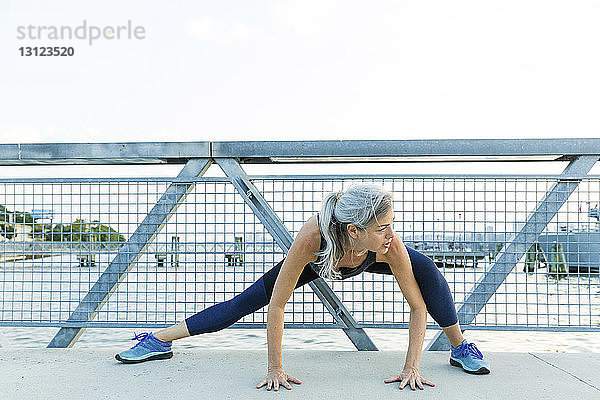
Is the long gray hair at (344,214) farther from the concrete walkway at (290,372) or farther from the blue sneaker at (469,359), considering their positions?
the blue sneaker at (469,359)

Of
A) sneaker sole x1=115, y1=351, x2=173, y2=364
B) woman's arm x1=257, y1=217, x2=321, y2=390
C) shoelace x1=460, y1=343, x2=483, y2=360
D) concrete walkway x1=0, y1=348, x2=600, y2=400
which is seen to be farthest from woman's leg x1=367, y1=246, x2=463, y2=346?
sneaker sole x1=115, y1=351, x2=173, y2=364

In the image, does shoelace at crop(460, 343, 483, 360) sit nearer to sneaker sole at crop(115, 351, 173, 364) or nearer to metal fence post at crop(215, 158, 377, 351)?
metal fence post at crop(215, 158, 377, 351)

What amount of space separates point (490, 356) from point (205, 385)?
4.75ft

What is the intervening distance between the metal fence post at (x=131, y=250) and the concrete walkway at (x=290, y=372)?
242mm

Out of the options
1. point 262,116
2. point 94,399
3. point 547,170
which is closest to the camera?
point 94,399

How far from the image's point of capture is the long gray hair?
2346 millimetres

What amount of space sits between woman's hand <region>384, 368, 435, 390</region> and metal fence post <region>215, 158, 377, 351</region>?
0.67 m

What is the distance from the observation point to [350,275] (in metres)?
2.64

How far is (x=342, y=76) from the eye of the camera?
9.01 meters

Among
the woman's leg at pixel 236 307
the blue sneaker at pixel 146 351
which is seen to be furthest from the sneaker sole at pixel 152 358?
the woman's leg at pixel 236 307

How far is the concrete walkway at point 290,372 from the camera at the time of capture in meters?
2.35

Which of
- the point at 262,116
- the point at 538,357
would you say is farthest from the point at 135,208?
the point at 262,116

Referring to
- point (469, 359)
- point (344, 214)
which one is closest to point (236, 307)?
point (344, 214)

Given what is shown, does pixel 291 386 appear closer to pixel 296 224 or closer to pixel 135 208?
pixel 296 224
